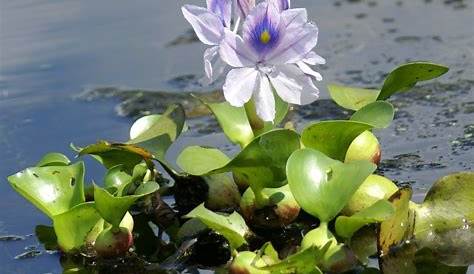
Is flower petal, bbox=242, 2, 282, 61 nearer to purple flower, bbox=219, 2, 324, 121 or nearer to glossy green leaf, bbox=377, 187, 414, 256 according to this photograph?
purple flower, bbox=219, 2, 324, 121

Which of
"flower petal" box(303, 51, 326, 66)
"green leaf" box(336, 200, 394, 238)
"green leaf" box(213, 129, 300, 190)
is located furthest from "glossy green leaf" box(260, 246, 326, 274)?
"flower petal" box(303, 51, 326, 66)

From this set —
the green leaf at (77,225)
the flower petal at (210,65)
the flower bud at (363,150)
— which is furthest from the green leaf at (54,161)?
the flower bud at (363,150)

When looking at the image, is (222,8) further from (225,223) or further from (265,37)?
(225,223)

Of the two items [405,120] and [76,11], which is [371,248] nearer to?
[405,120]

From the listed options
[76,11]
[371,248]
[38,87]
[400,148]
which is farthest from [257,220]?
[76,11]

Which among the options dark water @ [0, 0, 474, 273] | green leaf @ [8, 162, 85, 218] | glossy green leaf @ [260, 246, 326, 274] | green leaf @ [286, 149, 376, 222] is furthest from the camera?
dark water @ [0, 0, 474, 273]

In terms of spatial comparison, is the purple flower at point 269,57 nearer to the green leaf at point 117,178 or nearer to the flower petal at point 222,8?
the flower petal at point 222,8

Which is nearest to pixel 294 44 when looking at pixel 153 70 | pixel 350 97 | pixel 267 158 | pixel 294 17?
pixel 294 17
